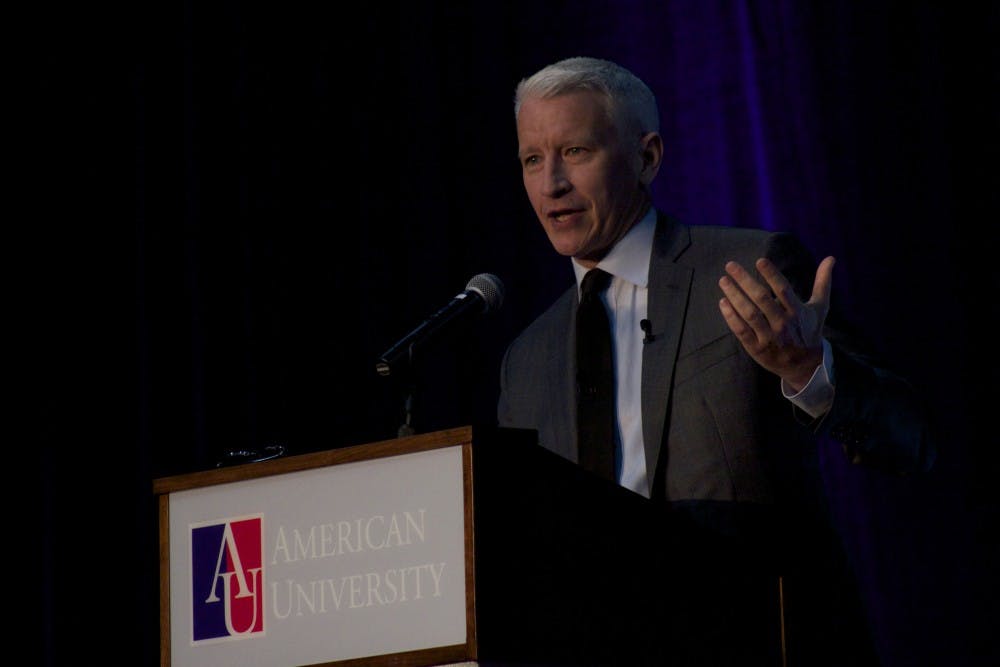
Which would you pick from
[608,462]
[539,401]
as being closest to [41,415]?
[539,401]

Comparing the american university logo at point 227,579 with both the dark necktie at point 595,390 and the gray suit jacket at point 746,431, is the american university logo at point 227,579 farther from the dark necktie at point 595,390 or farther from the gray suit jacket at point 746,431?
the dark necktie at point 595,390

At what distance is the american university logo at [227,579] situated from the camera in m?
1.65

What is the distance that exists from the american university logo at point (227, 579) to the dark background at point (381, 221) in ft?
6.42

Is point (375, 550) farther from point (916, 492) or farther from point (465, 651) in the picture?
point (916, 492)

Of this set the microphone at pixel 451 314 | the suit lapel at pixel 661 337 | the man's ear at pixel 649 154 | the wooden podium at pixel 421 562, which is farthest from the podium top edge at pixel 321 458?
the man's ear at pixel 649 154

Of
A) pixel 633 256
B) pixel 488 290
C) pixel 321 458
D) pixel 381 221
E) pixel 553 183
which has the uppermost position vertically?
pixel 381 221

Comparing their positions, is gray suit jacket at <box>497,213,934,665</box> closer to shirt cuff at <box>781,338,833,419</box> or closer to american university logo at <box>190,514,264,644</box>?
shirt cuff at <box>781,338,833,419</box>

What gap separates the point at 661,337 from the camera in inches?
90.7

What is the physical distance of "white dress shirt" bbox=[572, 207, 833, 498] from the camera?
2.31m

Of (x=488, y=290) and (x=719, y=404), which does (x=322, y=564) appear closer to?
(x=488, y=290)

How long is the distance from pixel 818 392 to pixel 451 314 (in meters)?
0.50

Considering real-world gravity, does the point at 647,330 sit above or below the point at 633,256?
below

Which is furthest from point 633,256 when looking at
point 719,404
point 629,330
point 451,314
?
point 451,314

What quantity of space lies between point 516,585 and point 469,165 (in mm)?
2675
